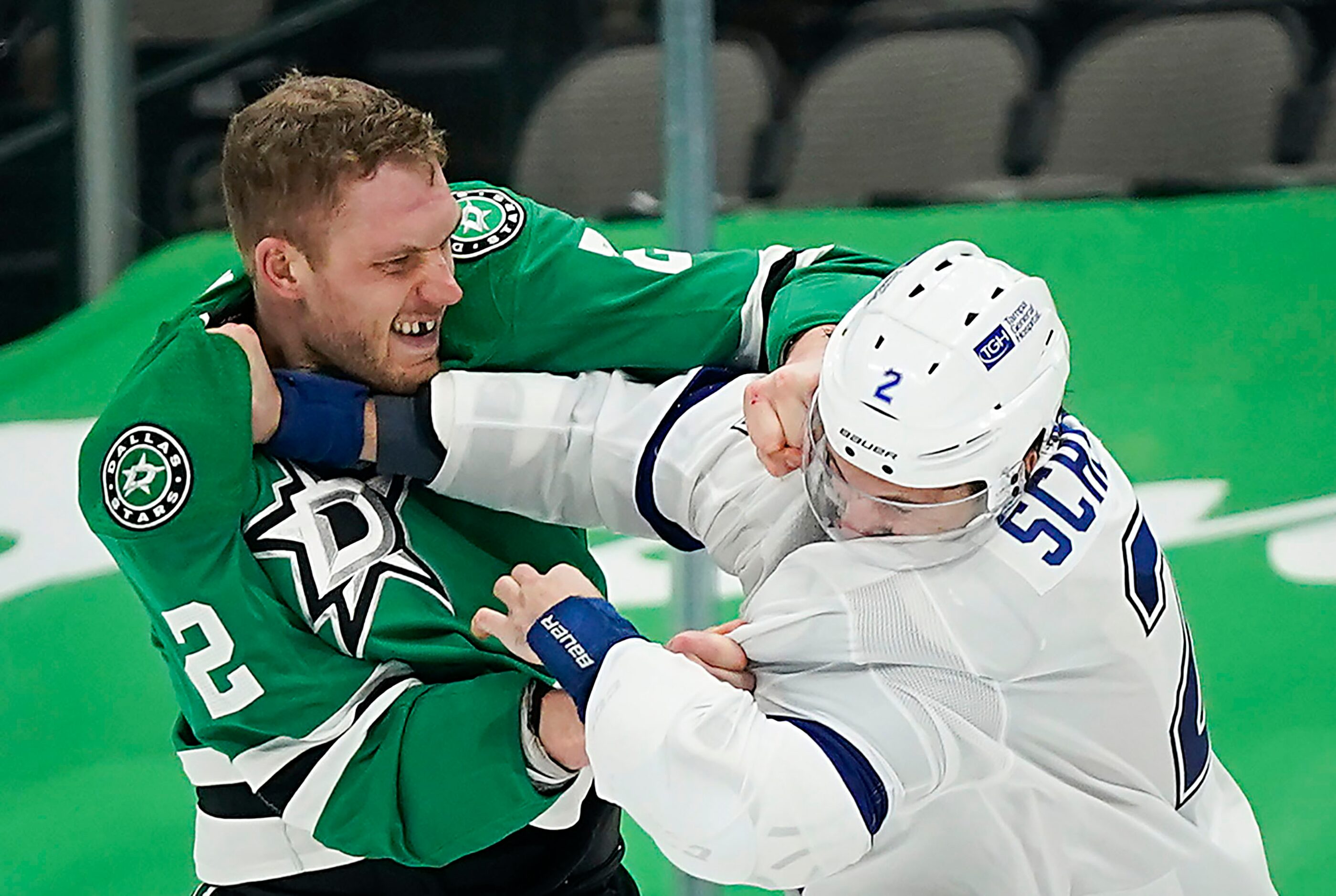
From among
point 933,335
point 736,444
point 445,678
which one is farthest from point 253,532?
point 933,335

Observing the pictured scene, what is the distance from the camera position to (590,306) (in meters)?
1.58

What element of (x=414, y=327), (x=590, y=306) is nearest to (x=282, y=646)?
(x=414, y=327)

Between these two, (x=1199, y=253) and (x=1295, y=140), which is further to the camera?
(x=1295, y=140)

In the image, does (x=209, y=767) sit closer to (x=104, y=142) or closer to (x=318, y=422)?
(x=318, y=422)

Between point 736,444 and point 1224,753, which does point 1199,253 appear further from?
point 736,444

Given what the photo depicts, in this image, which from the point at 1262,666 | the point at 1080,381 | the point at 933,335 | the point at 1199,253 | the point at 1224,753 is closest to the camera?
the point at 933,335

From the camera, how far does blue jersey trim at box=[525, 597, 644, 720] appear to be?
4.12 feet

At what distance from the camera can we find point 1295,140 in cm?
430

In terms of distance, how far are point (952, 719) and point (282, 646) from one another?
506 mm

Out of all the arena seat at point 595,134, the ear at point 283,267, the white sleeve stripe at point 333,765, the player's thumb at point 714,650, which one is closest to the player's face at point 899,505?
the player's thumb at point 714,650

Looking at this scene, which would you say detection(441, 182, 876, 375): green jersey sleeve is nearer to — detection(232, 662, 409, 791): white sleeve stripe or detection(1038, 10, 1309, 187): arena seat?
detection(232, 662, 409, 791): white sleeve stripe

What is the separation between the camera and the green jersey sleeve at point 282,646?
1.36 metres

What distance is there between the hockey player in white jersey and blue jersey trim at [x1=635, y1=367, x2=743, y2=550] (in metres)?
0.15

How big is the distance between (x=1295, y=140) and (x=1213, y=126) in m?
0.21
